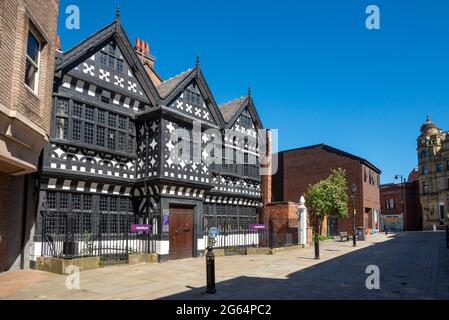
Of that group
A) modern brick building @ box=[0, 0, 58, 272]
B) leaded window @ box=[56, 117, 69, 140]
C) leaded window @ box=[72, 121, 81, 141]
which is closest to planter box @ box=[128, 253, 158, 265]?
modern brick building @ box=[0, 0, 58, 272]

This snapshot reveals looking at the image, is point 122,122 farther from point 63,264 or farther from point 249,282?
point 249,282

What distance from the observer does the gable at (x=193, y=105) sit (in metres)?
20.5

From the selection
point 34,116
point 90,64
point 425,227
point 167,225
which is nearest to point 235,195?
point 167,225

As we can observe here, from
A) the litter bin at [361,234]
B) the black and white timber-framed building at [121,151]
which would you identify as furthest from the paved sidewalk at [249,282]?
the litter bin at [361,234]

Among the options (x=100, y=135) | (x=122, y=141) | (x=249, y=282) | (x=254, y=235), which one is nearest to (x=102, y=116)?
(x=100, y=135)

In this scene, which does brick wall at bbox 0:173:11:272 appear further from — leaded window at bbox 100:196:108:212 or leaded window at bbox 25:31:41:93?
leaded window at bbox 100:196:108:212

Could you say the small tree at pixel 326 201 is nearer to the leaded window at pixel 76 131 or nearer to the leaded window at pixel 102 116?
the leaded window at pixel 102 116

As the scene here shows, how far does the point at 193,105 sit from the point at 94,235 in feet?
29.4

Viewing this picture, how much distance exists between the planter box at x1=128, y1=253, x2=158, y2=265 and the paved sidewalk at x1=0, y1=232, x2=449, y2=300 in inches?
19.7

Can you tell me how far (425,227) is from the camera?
64.2m

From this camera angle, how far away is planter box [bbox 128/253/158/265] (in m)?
15.8

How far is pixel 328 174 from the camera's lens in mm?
42438
